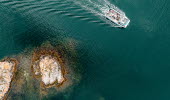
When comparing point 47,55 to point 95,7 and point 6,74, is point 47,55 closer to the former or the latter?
point 6,74

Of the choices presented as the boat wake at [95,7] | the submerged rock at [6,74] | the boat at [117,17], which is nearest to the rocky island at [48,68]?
the submerged rock at [6,74]

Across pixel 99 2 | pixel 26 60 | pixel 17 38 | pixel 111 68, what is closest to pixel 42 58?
pixel 26 60

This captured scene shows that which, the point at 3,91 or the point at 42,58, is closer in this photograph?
the point at 3,91

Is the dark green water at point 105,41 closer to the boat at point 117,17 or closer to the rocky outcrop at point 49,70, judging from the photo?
the boat at point 117,17

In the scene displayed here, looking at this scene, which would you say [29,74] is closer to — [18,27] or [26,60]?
[26,60]

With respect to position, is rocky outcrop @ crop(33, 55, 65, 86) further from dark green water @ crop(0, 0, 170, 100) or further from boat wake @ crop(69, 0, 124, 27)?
boat wake @ crop(69, 0, 124, 27)

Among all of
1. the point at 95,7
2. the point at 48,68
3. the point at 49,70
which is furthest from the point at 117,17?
the point at 49,70

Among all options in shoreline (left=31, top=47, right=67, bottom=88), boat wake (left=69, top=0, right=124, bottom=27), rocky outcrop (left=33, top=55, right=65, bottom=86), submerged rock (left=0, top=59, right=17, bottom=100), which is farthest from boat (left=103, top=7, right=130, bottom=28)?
submerged rock (left=0, top=59, right=17, bottom=100)

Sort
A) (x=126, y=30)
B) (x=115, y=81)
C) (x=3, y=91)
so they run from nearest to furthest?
1. (x=3, y=91)
2. (x=115, y=81)
3. (x=126, y=30)
